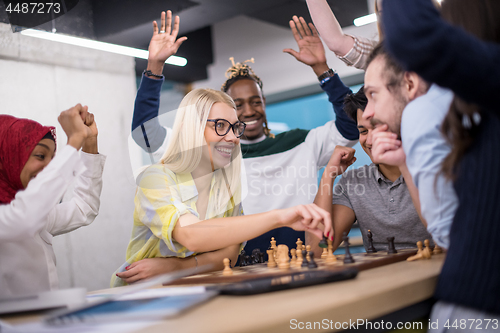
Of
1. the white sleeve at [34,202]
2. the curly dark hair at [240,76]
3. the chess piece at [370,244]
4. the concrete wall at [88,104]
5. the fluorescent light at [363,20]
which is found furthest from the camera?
the fluorescent light at [363,20]

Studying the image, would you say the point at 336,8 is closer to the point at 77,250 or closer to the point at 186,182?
the point at 186,182

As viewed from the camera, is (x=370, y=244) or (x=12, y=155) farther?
(x=370, y=244)

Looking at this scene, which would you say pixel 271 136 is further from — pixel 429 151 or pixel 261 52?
pixel 261 52

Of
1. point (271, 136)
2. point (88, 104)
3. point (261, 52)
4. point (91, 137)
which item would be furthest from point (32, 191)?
point (261, 52)

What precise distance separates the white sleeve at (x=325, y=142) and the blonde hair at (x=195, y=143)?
2.61ft

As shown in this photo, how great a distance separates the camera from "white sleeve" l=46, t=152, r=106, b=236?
4.89 ft

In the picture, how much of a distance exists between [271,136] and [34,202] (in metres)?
1.84

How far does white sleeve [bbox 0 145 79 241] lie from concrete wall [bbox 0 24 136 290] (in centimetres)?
80

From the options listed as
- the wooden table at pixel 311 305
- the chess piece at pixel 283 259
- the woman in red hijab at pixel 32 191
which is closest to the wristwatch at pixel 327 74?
the chess piece at pixel 283 259

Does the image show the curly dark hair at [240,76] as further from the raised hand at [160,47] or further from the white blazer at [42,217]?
the white blazer at [42,217]

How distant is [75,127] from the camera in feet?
4.33

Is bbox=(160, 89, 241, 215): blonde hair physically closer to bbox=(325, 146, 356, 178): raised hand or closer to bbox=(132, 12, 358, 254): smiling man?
bbox=(132, 12, 358, 254): smiling man

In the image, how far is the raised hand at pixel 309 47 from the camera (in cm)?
221

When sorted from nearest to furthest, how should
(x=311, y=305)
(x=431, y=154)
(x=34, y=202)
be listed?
1. (x=311, y=305)
2. (x=431, y=154)
3. (x=34, y=202)
